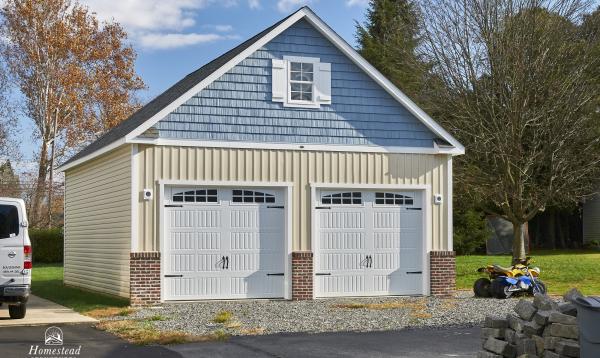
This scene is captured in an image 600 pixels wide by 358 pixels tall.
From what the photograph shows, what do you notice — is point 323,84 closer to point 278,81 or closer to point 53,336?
point 278,81

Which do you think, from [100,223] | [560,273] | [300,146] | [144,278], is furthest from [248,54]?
[560,273]

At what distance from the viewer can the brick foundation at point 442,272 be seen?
20375mm

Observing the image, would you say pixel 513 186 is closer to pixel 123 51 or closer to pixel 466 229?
pixel 466 229

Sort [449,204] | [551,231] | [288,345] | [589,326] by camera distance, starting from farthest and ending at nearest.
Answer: [551,231]
[449,204]
[288,345]
[589,326]

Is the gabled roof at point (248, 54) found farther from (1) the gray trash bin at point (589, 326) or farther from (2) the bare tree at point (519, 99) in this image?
(1) the gray trash bin at point (589, 326)

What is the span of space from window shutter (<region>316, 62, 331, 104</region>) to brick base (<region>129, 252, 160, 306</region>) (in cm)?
503

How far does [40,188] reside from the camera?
42938 mm

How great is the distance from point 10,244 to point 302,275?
21.8 ft

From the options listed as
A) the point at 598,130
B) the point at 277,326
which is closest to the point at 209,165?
the point at 277,326

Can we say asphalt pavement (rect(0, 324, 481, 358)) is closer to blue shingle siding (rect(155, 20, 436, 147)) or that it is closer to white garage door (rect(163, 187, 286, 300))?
white garage door (rect(163, 187, 286, 300))

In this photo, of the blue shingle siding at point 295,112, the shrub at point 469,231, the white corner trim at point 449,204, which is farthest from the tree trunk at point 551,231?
the blue shingle siding at point 295,112

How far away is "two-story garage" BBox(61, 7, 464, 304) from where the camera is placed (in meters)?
18.6

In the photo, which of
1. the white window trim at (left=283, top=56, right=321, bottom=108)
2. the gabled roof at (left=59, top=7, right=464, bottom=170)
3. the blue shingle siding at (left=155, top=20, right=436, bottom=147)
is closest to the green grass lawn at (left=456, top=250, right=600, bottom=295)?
the gabled roof at (left=59, top=7, right=464, bottom=170)

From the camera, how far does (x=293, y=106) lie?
64.5 ft
